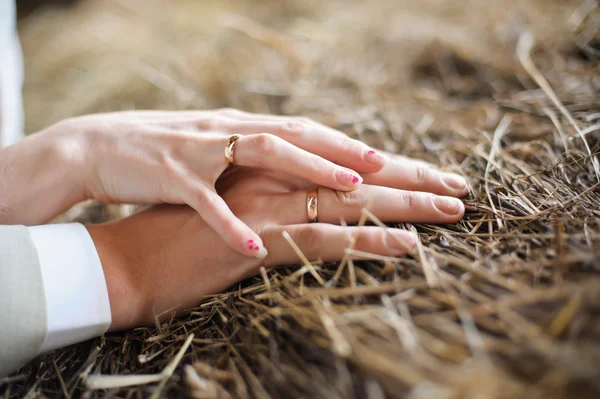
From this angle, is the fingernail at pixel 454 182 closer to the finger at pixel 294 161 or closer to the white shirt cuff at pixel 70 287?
the finger at pixel 294 161

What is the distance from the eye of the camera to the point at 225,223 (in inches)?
37.5

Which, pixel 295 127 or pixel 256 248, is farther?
pixel 295 127

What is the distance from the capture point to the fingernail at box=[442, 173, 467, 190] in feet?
3.51

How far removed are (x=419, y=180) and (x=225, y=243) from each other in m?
0.51

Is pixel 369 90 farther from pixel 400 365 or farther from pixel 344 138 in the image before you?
pixel 400 365

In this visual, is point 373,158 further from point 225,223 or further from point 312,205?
point 225,223

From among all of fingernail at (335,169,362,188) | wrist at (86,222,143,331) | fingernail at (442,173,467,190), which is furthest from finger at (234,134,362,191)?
wrist at (86,222,143,331)

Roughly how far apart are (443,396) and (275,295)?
39 centimetres

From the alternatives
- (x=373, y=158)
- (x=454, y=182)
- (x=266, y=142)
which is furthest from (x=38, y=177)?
(x=454, y=182)

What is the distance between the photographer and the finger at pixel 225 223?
36.6 inches

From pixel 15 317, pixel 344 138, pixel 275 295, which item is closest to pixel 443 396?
pixel 275 295

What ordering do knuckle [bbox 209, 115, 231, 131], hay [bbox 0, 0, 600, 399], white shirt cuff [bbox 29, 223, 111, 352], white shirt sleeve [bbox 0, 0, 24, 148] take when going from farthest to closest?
white shirt sleeve [bbox 0, 0, 24, 148], knuckle [bbox 209, 115, 231, 131], white shirt cuff [bbox 29, 223, 111, 352], hay [bbox 0, 0, 600, 399]

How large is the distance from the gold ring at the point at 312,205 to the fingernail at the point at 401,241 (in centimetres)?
20

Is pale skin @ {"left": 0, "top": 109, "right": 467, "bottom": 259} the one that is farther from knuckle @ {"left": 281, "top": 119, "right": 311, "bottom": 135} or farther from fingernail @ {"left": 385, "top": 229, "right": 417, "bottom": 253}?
fingernail @ {"left": 385, "top": 229, "right": 417, "bottom": 253}
